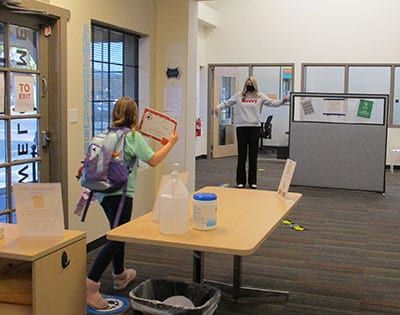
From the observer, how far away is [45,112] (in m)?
4.02

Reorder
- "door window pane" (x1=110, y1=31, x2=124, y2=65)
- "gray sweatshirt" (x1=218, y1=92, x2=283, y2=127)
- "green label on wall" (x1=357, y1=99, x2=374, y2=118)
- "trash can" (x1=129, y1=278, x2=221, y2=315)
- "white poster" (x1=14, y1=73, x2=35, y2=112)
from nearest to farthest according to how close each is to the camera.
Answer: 1. "trash can" (x1=129, y1=278, x2=221, y2=315)
2. "white poster" (x1=14, y1=73, x2=35, y2=112)
3. "door window pane" (x1=110, y1=31, x2=124, y2=65)
4. "gray sweatshirt" (x1=218, y1=92, x2=283, y2=127)
5. "green label on wall" (x1=357, y1=99, x2=374, y2=118)

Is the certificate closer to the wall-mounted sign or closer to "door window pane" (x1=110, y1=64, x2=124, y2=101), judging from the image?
"door window pane" (x1=110, y1=64, x2=124, y2=101)

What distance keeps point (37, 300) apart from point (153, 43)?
3607mm

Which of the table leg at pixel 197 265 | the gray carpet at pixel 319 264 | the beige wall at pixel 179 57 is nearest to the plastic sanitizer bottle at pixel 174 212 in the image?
the table leg at pixel 197 265

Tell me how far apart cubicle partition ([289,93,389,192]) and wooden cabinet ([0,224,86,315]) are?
5.43 meters

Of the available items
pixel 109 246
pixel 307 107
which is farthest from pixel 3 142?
pixel 307 107

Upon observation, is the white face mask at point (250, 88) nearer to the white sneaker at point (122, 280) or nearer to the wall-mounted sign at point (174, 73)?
the wall-mounted sign at point (174, 73)

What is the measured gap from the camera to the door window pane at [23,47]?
145 inches

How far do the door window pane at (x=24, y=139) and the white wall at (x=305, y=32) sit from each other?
744 cm

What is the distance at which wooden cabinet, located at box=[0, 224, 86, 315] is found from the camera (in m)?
2.28

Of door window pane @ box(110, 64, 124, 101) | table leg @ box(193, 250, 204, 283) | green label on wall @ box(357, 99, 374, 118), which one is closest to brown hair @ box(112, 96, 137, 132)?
table leg @ box(193, 250, 204, 283)

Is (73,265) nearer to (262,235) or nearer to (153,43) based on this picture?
(262,235)

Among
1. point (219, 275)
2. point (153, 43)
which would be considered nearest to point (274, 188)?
point (153, 43)

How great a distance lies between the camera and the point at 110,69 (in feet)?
16.2
